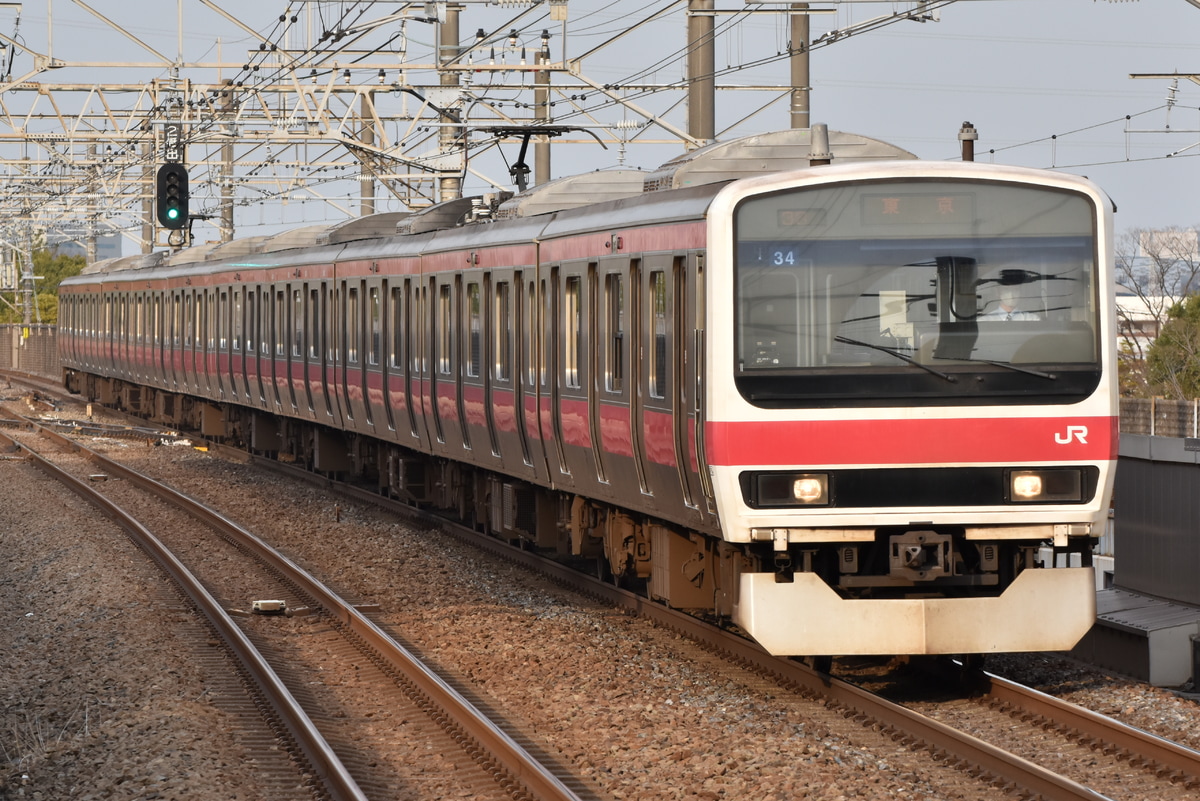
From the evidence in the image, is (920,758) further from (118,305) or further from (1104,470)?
(118,305)

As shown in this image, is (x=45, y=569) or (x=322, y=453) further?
(x=322, y=453)

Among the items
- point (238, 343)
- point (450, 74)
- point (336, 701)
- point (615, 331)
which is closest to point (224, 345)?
point (238, 343)

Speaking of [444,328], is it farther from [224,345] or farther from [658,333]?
[224,345]

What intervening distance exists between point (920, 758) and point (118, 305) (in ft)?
103

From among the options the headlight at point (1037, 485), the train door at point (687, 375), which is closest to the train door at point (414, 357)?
the train door at point (687, 375)

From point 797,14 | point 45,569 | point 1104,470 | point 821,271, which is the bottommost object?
point 45,569

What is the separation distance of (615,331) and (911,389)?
2746 millimetres

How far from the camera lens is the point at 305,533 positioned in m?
17.8

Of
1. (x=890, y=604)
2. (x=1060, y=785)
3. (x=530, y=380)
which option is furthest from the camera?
(x=530, y=380)

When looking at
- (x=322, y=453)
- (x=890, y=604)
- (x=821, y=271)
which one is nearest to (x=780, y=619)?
(x=890, y=604)

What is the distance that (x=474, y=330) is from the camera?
15.0 m

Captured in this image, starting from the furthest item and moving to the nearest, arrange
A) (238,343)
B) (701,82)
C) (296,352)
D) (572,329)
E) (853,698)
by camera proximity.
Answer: (238,343) < (296,352) < (701,82) < (572,329) < (853,698)

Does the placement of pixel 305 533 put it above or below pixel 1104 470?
below

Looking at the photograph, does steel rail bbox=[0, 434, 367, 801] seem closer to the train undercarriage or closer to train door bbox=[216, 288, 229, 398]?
the train undercarriage
